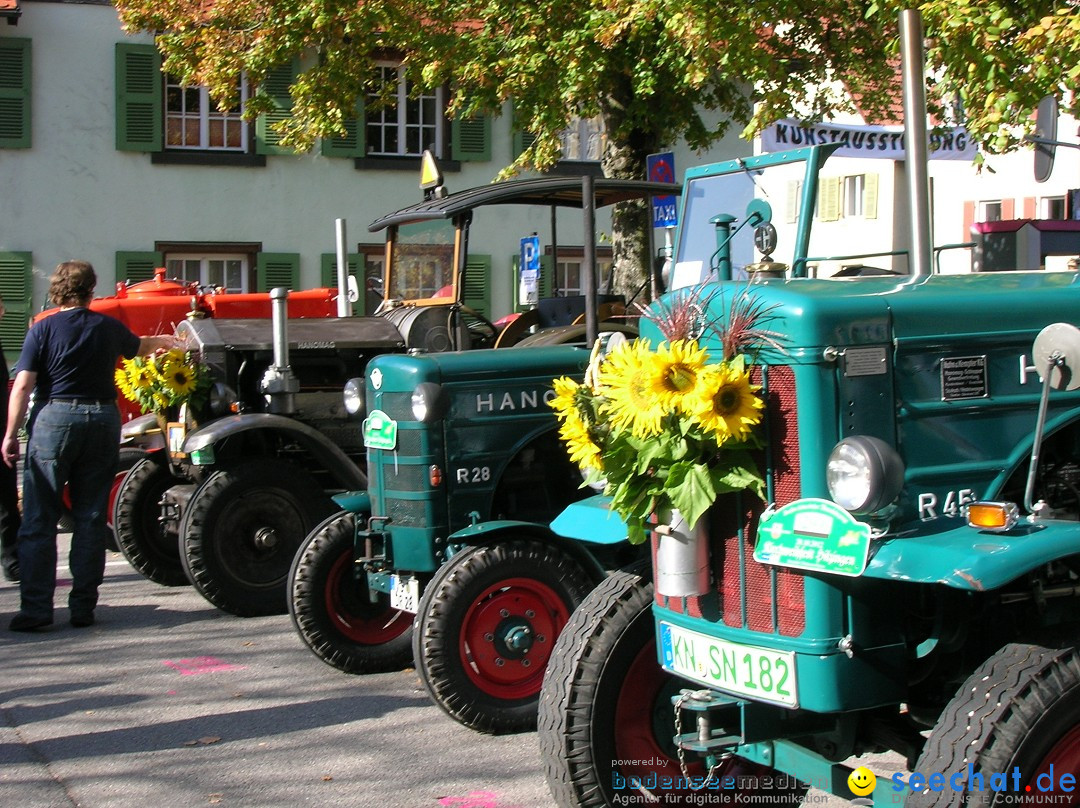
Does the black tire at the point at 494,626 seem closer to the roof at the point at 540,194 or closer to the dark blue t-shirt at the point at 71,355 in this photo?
the roof at the point at 540,194

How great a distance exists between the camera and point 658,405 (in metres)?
3.68

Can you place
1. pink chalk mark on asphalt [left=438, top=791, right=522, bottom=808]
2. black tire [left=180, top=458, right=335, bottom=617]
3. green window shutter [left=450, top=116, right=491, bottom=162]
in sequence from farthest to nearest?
green window shutter [left=450, top=116, right=491, bottom=162]
black tire [left=180, top=458, right=335, bottom=617]
pink chalk mark on asphalt [left=438, top=791, right=522, bottom=808]

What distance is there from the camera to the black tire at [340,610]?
20.8 ft

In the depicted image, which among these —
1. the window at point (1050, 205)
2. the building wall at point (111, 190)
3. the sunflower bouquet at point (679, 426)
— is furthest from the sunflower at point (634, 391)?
the window at point (1050, 205)

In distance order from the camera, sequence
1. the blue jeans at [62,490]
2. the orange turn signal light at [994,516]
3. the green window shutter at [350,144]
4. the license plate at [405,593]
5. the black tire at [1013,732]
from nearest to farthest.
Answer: the black tire at [1013,732], the orange turn signal light at [994,516], the license plate at [405,593], the blue jeans at [62,490], the green window shutter at [350,144]

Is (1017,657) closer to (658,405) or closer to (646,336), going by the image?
(658,405)

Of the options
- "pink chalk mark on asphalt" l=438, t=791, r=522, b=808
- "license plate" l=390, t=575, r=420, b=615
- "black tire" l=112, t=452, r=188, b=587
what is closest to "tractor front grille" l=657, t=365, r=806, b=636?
"pink chalk mark on asphalt" l=438, t=791, r=522, b=808

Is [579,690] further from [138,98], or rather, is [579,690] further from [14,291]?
[138,98]

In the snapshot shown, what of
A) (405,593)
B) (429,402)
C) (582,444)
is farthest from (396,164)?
(582,444)

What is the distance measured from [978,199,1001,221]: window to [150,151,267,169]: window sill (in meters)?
10.8

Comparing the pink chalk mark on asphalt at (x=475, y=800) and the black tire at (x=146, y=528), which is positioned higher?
the black tire at (x=146, y=528)

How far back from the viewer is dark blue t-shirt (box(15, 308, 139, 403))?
7207 mm

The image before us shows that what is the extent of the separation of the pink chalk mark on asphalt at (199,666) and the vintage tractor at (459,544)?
0.53 metres

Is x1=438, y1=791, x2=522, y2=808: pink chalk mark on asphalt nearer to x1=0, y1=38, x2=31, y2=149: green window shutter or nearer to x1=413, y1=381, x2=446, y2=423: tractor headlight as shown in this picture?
x1=413, y1=381, x2=446, y2=423: tractor headlight
